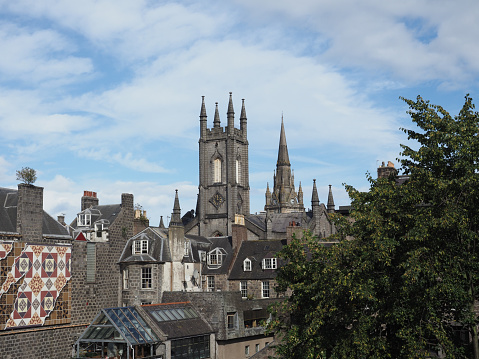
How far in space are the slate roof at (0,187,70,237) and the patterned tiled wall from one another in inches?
52.1

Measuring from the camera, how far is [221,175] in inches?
3713

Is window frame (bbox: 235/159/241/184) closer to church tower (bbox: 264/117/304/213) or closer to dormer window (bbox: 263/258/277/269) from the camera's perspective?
church tower (bbox: 264/117/304/213)

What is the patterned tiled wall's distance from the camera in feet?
127

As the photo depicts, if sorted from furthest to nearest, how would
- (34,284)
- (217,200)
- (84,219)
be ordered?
(217,200) → (84,219) → (34,284)

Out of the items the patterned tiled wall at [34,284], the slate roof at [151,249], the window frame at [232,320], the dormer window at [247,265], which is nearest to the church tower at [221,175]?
the dormer window at [247,265]

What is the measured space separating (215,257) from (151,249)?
7.77 meters

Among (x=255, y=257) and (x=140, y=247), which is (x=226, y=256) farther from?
(x=140, y=247)

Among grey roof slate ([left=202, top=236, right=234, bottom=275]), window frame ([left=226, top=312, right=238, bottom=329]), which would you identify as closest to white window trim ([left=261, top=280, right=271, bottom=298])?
grey roof slate ([left=202, top=236, right=234, bottom=275])

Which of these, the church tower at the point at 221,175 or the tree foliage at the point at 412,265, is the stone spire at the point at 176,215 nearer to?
the church tower at the point at 221,175

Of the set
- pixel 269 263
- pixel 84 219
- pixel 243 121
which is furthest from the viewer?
pixel 243 121

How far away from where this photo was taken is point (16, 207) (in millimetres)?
41375

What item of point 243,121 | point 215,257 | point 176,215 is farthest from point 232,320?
point 243,121

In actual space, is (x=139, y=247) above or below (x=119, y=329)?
above

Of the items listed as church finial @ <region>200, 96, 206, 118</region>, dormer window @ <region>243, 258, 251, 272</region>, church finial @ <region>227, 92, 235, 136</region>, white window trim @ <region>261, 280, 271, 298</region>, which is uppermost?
church finial @ <region>200, 96, 206, 118</region>
